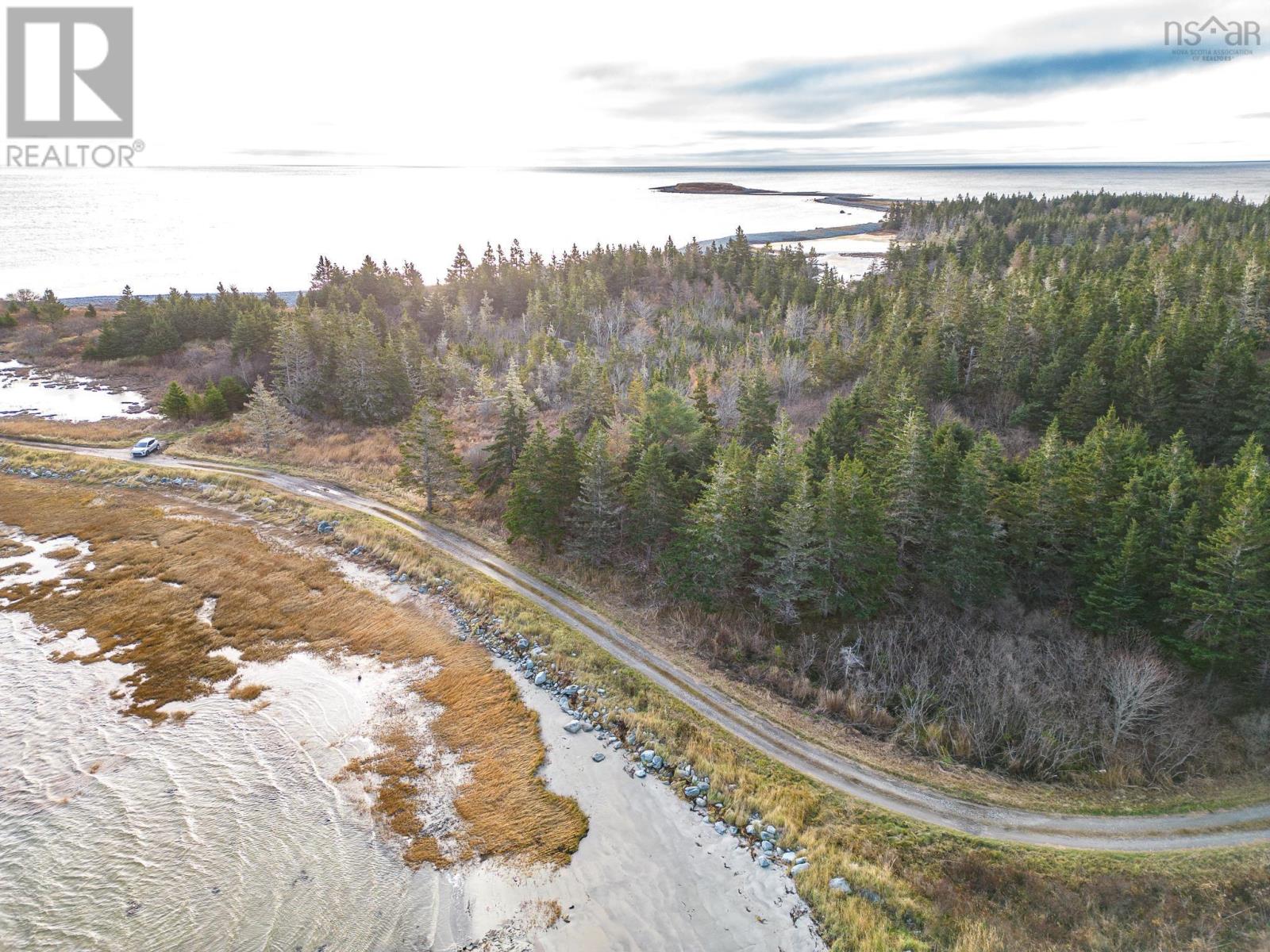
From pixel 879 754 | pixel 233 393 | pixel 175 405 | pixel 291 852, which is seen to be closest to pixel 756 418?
pixel 879 754

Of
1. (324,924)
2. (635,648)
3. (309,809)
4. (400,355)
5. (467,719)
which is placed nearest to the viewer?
(324,924)

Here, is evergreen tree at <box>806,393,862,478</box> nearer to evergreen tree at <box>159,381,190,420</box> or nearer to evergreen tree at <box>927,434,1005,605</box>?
evergreen tree at <box>927,434,1005,605</box>

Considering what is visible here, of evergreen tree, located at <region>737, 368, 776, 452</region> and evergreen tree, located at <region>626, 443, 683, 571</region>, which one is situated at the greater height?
evergreen tree, located at <region>737, 368, 776, 452</region>

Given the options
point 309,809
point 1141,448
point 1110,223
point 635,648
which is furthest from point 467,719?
point 1110,223

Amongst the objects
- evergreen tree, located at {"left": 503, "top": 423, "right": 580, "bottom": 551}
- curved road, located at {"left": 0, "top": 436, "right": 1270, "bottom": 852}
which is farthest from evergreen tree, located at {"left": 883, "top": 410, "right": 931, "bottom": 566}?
evergreen tree, located at {"left": 503, "top": 423, "right": 580, "bottom": 551}

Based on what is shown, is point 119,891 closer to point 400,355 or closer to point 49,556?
point 49,556

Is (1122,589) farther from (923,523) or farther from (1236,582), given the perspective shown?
(923,523)

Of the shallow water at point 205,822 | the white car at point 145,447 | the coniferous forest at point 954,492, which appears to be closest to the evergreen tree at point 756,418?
the coniferous forest at point 954,492
